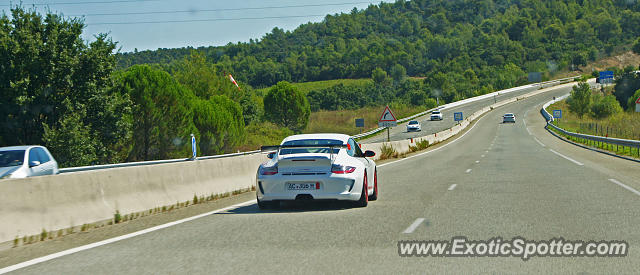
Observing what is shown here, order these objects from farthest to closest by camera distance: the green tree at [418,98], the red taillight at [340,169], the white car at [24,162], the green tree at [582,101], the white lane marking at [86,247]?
the green tree at [418,98], the green tree at [582,101], the white car at [24,162], the red taillight at [340,169], the white lane marking at [86,247]

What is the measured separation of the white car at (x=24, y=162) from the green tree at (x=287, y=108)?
285ft

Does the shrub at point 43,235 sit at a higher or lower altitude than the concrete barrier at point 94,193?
lower

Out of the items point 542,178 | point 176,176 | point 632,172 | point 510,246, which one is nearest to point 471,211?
point 510,246

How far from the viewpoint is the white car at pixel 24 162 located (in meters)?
16.4

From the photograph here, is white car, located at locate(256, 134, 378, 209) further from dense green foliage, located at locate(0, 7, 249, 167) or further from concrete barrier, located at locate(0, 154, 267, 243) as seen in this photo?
dense green foliage, located at locate(0, 7, 249, 167)

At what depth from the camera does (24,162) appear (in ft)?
55.5

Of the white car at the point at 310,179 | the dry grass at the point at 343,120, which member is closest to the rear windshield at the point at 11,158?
the white car at the point at 310,179

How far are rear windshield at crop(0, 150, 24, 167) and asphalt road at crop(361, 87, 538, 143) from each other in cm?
5407

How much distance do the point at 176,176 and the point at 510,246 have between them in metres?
8.05

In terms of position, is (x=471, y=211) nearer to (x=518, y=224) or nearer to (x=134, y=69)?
(x=518, y=224)

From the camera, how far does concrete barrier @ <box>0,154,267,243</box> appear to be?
9.23 metres

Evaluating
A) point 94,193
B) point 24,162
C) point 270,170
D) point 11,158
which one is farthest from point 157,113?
point 94,193

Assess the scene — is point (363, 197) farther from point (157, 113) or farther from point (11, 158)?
point (157, 113)

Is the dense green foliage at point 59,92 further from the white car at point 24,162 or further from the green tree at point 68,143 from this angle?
the white car at point 24,162
